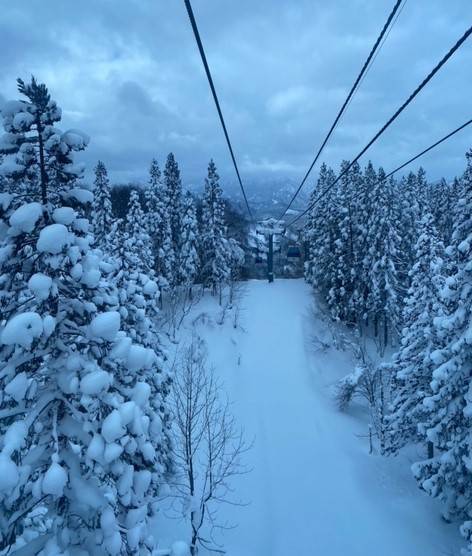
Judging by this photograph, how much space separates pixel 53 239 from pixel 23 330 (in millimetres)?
1213

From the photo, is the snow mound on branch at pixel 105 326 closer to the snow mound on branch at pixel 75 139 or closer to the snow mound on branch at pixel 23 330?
the snow mound on branch at pixel 23 330

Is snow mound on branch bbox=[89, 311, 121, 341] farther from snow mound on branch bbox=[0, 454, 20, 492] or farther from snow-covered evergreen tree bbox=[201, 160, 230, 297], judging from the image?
snow-covered evergreen tree bbox=[201, 160, 230, 297]

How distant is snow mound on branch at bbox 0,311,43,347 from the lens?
15.5ft

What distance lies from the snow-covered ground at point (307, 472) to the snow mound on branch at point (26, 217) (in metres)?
15.3

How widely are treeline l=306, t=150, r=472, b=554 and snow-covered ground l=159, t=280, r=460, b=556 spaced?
1.79 m

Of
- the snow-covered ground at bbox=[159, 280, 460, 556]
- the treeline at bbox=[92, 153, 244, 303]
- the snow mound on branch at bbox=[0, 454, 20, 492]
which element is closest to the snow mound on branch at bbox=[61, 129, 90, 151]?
the snow mound on branch at bbox=[0, 454, 20, 492]

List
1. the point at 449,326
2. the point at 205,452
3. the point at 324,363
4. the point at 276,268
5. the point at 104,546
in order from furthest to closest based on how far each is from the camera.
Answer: the point at 276,268 < the point at 324,363 < the point at 205,452 < the point at 449,326 < the point at 104,546

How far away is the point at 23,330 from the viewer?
15.8 feet

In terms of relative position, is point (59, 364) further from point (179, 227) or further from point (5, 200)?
point (179, 227)

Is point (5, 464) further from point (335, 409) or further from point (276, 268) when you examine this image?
point (276, 268)

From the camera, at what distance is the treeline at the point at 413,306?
13570 millimetres

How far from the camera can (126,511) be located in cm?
591

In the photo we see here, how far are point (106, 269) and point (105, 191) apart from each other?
33.4 meters

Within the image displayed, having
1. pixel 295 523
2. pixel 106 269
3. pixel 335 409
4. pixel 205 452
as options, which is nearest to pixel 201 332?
pixel 335 409
